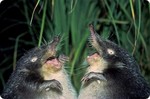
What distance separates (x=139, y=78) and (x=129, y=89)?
0.06 metres

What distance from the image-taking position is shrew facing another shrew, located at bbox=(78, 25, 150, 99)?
2006 mm

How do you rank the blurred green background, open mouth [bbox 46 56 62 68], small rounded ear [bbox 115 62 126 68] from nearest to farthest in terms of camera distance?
1. open mouth [bbox 46 56 62 68]
2. small rounded ear [bbox 115 62 126 68]
3. the blurred green background

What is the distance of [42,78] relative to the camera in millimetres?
1992

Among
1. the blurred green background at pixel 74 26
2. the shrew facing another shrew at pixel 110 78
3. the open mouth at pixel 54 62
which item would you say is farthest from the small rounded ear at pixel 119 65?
the open mouth at pixel 54 62

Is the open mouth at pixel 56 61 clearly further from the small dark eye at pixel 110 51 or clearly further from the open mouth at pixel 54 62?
the small dark eye at pixel 110 51

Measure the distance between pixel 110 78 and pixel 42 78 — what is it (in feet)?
0.86

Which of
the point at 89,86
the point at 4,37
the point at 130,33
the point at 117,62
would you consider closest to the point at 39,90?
the point at 89,86

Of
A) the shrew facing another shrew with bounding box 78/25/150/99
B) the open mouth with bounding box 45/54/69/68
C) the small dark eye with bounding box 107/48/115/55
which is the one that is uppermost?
the open mouth with bounding box 45/54/69/68

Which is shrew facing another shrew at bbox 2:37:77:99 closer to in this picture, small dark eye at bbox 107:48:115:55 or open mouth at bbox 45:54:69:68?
open mouth at bbox 45:54:69:68

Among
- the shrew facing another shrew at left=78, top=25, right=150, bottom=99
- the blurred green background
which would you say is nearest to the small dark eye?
the shrew facing another shrew at left=78, top=25, right=150, bottom=99

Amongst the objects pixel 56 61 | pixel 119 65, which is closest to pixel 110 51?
pixel 119 65

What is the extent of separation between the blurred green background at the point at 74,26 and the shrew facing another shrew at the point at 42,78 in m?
0.08

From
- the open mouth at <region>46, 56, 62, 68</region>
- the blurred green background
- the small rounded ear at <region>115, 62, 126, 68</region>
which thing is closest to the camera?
the open mouth at <region>46, 56, 62, 68</region>

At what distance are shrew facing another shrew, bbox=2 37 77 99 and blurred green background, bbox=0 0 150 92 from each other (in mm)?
77
